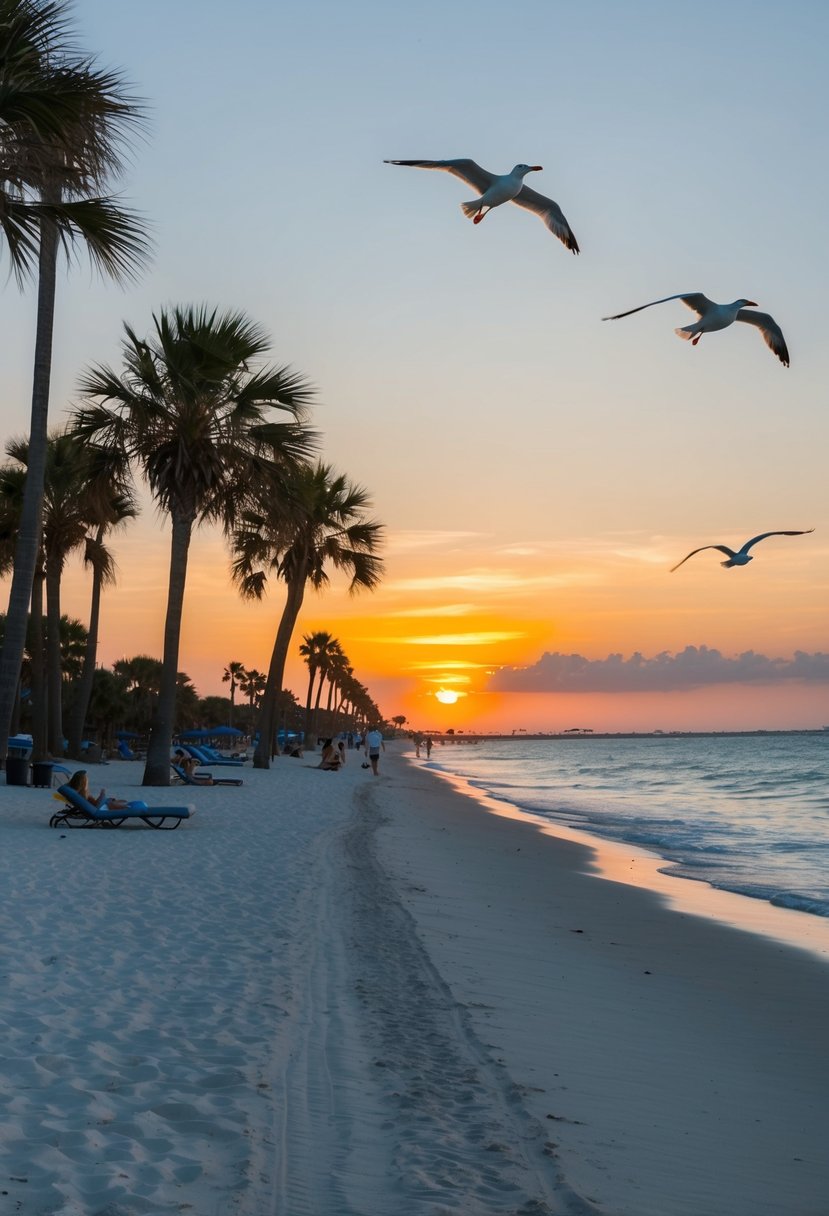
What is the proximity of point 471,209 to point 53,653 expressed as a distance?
79.5ft

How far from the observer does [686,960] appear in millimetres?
8508

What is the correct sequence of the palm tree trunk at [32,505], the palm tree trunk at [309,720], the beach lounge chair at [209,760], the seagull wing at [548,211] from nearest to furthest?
the seagull wing at [548,211] → the palm tree trunk at [32,505] → the beach lounge chair at [209,760] → the palm tree trunk at [309,720]

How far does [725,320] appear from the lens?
10.6 meters

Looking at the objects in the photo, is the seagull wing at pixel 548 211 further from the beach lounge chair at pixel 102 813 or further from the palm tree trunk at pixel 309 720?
the palm tree trunk at pixel 309 720

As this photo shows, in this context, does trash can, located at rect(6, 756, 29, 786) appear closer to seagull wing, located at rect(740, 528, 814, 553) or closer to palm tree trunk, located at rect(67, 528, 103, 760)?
palm tree trunk, located at rect(67, 528, 103, 760)

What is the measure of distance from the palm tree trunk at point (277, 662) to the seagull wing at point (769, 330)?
24256 mm

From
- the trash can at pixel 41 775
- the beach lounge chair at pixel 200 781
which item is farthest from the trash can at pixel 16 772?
the beach lounge chair at pixel 200 781

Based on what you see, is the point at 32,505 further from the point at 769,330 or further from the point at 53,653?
the point at 53,653

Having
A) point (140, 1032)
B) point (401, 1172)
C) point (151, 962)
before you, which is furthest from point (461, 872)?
point (401, 1172)

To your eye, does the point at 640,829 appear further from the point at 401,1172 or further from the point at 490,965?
the point at 401,1172

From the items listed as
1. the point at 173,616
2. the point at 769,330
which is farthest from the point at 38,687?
the point at 769,330

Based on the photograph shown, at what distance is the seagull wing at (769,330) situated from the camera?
35.9 ft

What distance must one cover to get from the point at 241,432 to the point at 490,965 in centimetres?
1635

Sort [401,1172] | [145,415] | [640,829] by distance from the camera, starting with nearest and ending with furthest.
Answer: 1. [401,1172]
2. [145,415]
3. [640,829]
